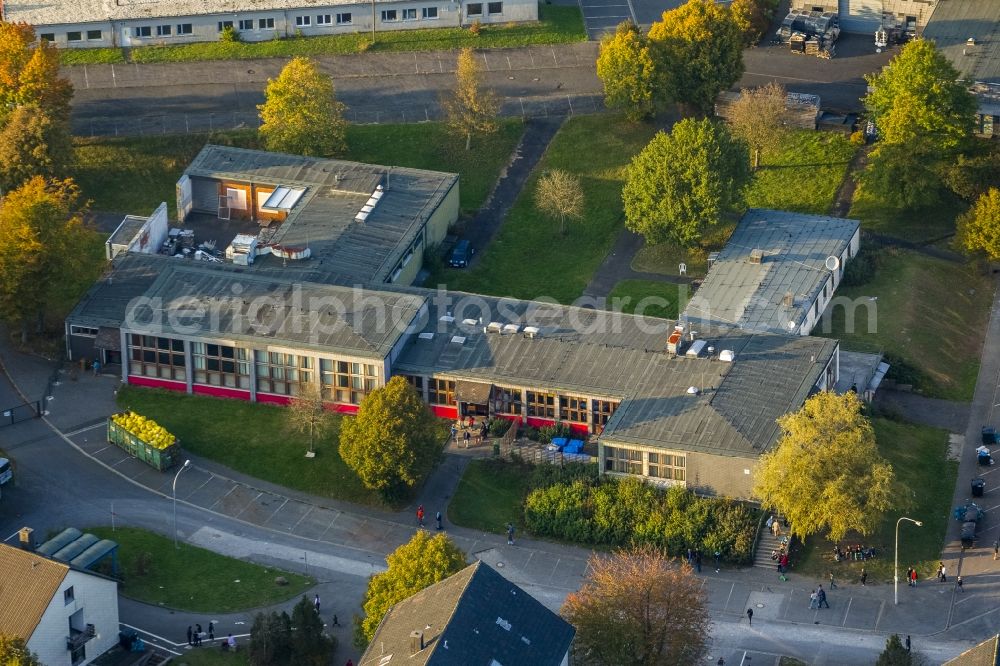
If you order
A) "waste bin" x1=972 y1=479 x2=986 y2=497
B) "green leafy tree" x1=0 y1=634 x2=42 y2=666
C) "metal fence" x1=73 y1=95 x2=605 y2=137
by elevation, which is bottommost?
"waste bin" x1=972 y1=479 x2=986 y2=497

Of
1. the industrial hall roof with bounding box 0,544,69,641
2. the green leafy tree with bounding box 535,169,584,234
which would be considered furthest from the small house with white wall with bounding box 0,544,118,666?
the green leafy tree with bounding box 535,169,584,234

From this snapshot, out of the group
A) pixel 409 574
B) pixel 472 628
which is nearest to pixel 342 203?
pixel 409 574

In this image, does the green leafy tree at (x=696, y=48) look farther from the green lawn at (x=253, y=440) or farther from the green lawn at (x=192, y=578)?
the green lawn at (x=192, y=578)

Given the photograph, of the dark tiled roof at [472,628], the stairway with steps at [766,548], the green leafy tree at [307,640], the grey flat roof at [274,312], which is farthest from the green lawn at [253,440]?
the stairway with steps at [766,548]

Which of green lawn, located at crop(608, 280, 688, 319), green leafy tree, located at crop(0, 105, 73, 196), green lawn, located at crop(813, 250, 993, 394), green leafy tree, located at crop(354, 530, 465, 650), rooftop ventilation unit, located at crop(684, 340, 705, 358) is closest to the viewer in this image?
green leafy tree, located at crop(354, 530, 465, 650)

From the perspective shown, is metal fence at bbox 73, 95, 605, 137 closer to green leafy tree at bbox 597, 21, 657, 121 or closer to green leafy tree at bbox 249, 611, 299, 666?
green leafy tree at bbox 597, 21, 657, 121
